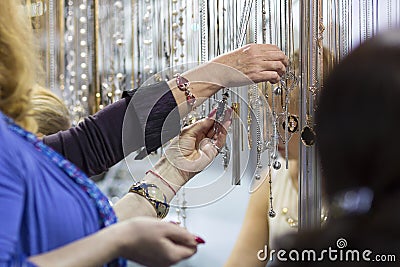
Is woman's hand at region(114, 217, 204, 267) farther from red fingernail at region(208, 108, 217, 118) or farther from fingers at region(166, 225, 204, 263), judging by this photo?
red fingernail at region(208, 108, 217, 118)

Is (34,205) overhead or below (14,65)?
below

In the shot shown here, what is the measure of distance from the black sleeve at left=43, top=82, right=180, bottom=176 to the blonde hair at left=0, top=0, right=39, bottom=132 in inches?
10.4

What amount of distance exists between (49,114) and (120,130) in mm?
412

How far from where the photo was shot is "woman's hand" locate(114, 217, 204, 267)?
0.74 metres

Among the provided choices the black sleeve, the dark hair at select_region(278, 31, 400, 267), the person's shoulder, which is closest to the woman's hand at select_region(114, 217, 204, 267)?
the person's shoulder

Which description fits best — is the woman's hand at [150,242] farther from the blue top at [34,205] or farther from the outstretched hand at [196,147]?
the outstretched hand at [196,147]

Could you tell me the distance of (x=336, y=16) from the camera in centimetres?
123

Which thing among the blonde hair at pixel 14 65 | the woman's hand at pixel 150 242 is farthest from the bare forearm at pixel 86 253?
the blonde hair at pixel 14 65

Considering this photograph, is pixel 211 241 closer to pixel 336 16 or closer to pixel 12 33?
pixel 336 16

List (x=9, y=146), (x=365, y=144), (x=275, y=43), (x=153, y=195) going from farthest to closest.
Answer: (x=275, y=43) → (x=153, y=195) → (x=9, y=146) → (x=365, y=144)

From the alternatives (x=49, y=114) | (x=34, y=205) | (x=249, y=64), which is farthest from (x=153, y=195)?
(x=49, y=114)

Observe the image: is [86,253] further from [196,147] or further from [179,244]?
[196,147]

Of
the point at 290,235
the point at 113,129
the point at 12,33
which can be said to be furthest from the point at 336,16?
the point at 290,235

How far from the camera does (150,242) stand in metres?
0.75
